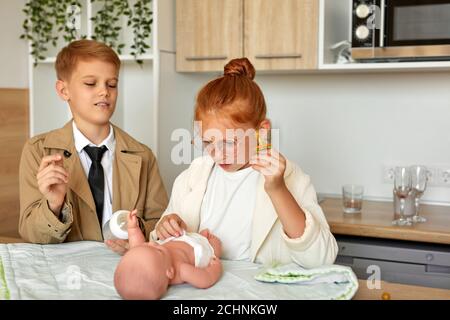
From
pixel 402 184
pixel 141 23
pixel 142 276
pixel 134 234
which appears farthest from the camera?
pixel 141 23

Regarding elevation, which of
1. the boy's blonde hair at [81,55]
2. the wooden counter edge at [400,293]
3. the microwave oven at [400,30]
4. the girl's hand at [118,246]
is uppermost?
the microwave oven at [400,30]

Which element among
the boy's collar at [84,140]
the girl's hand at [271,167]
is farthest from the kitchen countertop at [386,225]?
the girl's hand at [271,167]

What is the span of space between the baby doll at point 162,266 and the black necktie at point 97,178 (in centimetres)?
47

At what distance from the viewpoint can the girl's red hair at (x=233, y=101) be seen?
1.21 meters

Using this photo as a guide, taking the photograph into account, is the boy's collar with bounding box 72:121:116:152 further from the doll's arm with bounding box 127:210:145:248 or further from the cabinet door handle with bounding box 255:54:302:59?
the cabinet door handle with bounding box 255:54:302:59

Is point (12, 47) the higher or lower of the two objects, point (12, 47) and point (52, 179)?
the higher

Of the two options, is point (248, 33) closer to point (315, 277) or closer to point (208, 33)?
point (208, 33)

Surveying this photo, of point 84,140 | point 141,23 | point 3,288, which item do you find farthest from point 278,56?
point 3,288

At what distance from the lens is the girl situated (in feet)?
3.71

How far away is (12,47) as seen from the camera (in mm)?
2555

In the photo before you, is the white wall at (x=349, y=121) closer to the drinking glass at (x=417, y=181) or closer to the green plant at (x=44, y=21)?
the drinking glass at (x=417, y=181)

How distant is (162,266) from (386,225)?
116 cm
